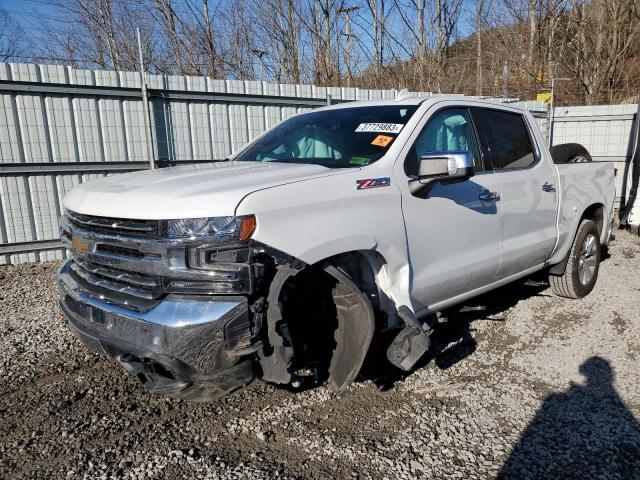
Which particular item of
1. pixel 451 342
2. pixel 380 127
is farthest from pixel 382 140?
pixel 451 342

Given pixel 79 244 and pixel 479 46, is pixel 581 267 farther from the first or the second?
pixel 479 46

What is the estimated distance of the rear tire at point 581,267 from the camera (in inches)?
199

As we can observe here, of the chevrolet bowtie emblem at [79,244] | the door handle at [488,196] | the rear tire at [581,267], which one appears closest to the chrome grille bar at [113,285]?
the chevrolet bowtie emblem at [79,244]

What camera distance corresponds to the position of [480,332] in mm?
4438

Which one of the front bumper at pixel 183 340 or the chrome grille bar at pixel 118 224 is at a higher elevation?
the chrome grille bar at pixel 118 224

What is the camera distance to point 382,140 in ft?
10.8

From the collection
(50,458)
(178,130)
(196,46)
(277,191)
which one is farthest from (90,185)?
(196,46)

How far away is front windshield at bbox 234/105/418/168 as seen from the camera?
129 inches

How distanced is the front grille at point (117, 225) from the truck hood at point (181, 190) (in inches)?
1.4

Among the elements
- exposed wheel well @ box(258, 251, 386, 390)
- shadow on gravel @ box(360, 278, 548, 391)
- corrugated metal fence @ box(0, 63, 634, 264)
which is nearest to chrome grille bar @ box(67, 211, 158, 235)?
exposed wheel well @ box(258, 251, 386, 390)

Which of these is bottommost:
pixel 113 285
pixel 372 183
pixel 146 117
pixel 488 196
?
pixel 113 285

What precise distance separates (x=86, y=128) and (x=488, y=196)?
587cm

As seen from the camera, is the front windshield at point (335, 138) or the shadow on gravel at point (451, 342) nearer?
the front windshield at point (335, 138)

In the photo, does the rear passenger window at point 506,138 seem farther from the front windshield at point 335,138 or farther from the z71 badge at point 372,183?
the z71 badge at point 372,183
